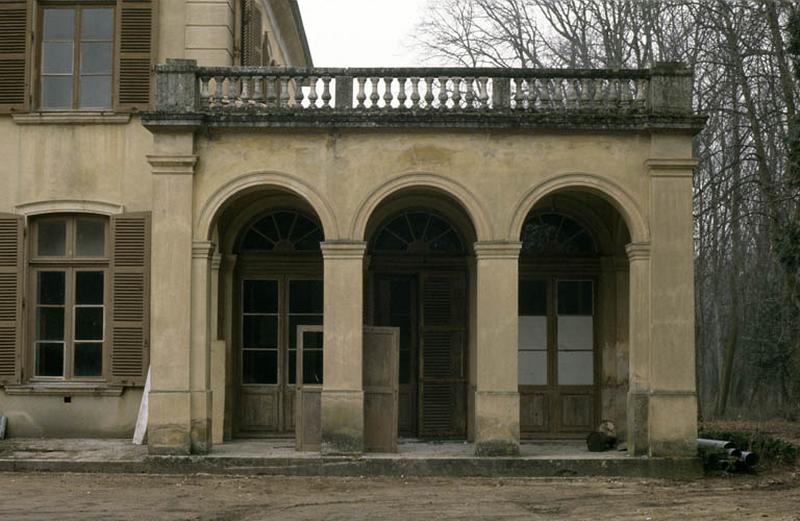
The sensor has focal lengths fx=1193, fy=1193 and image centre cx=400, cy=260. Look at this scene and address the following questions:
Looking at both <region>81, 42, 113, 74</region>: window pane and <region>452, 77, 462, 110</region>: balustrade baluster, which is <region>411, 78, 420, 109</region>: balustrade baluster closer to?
<region>452, 77, 462, 110</region>: balustrade baluster

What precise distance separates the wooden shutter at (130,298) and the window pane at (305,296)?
2.19 meters

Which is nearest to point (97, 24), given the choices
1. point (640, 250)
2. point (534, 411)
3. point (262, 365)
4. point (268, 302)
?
point (268, 302)

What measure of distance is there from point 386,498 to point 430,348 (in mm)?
4977

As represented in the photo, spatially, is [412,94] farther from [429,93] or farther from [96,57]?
[96,57]

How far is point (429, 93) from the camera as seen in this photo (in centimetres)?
1578

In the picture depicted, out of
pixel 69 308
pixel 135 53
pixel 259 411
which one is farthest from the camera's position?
pixel 259 411

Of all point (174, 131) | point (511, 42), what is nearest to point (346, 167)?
point (174, 131)

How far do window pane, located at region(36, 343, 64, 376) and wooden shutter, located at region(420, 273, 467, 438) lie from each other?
5303mm

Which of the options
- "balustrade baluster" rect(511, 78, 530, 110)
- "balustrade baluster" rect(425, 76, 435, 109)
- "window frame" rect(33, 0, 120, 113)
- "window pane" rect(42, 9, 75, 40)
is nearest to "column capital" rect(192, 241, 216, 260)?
"window frame" rect(33, 0, 120, 113)

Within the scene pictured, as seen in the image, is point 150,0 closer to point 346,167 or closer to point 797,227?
point 346,167

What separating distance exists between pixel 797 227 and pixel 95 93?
1107cm

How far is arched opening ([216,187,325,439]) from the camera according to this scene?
17734 millimetres

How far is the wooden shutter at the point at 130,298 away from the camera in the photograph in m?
17.0

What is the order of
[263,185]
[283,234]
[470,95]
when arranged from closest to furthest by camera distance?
[470,95] → [263,185] → [283,234]
